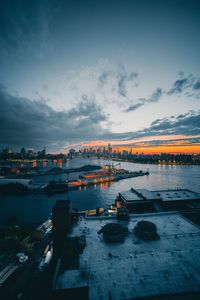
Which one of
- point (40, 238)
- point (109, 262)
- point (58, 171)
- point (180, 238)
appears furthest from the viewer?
point (58, 171)

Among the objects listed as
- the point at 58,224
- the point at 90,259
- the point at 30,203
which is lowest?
the point at 30,203

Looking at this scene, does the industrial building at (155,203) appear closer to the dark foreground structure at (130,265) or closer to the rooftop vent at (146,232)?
the dark foreground structure at (130,265)

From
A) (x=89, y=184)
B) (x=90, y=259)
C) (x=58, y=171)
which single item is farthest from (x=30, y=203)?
(x=58, y=171)

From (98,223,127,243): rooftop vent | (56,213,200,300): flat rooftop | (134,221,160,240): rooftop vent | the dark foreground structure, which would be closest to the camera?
the dark foreground structure

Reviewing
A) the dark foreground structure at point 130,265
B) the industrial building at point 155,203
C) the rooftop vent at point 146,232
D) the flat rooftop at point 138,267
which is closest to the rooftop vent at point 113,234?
the dark foreground structure at point 130,265

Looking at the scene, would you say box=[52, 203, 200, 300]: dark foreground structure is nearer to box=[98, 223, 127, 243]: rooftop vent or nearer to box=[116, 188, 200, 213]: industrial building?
box=[98, 223, 127, 243]: rooftop vent

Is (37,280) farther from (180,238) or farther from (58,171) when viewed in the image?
(58,171)

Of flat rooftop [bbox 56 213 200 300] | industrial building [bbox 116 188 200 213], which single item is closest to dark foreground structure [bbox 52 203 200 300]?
flat rooftop [bbox 56 213 200 300]

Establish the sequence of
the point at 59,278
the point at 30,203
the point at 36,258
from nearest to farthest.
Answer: the point at 59,278, the point at 36,258, the point at 30,203

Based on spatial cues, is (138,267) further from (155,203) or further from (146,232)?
(155,203)
